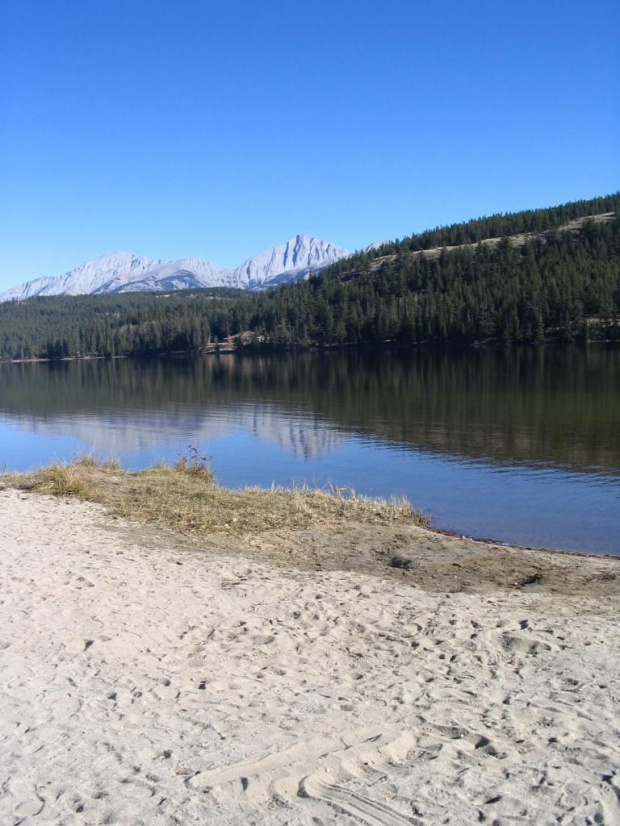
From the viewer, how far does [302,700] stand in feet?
24.3

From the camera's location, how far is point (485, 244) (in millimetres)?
195375

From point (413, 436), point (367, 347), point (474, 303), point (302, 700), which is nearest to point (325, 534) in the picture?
point (302, 700)

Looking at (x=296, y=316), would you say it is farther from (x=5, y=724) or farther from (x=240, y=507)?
(x=5, y=724)

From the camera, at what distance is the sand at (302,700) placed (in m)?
5.56

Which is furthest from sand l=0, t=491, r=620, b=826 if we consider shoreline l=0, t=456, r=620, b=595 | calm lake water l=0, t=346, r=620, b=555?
calm lake water l=0, t=346, r=620, b=555

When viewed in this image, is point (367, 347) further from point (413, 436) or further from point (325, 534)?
point (325, 534)

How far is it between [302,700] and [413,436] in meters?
29.4

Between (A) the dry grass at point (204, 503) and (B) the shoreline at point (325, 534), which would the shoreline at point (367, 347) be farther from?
(B) the shoreline at point (325, 534)

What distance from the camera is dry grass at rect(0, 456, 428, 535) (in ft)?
56.1

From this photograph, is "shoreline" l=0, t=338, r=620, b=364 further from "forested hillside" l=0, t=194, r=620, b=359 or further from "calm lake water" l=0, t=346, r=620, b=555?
"calm lake water" l=0, t=346, r=620, b=555

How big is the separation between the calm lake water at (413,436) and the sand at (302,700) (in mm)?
9026

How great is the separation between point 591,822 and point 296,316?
183 metres

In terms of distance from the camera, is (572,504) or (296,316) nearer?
(572,504)

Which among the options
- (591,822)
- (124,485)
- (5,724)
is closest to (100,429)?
(124,485)
